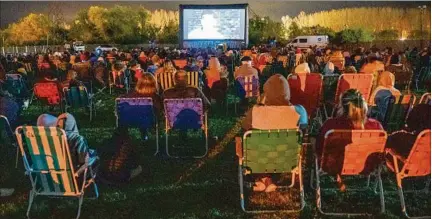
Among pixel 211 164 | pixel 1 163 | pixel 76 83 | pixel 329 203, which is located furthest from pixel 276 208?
pixel 76 83

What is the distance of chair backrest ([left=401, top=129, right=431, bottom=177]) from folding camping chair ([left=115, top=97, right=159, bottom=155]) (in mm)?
2993

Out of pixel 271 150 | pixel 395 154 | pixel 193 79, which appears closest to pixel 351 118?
pixel 395 154

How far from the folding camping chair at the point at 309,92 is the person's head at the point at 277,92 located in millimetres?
1524

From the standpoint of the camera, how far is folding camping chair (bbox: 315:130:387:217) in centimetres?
354

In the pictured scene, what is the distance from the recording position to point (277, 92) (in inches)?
197

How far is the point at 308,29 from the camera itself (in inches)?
2502

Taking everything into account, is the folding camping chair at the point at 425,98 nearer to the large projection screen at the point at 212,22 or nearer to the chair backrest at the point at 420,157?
the chair backrest at the point at 420,157

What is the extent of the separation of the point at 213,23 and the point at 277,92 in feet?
98.9

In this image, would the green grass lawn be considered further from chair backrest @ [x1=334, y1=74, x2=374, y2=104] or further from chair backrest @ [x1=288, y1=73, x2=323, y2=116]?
chair backrest @ [x1=334, y1=74, x2=374, y2=104]

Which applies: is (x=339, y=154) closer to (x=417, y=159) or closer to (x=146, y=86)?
(x=417, y=159)

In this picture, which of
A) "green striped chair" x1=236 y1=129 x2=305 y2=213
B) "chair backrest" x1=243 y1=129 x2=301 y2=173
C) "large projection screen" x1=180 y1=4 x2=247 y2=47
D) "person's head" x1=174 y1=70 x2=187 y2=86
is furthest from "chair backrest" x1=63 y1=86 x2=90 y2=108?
"large projection screen" x1=180 y1=4 x2=247 y2=47

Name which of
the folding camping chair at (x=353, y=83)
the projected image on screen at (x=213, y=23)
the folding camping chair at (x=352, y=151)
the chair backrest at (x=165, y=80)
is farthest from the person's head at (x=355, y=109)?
the projected image on screen at (x=213, y=23)

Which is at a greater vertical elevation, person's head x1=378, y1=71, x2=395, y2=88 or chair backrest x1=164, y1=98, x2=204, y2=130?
person's head x1=378, y1=71, x2=395, y2=88

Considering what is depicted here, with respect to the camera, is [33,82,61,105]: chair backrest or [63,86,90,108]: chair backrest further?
[33,82,61,105]: chair backrest
